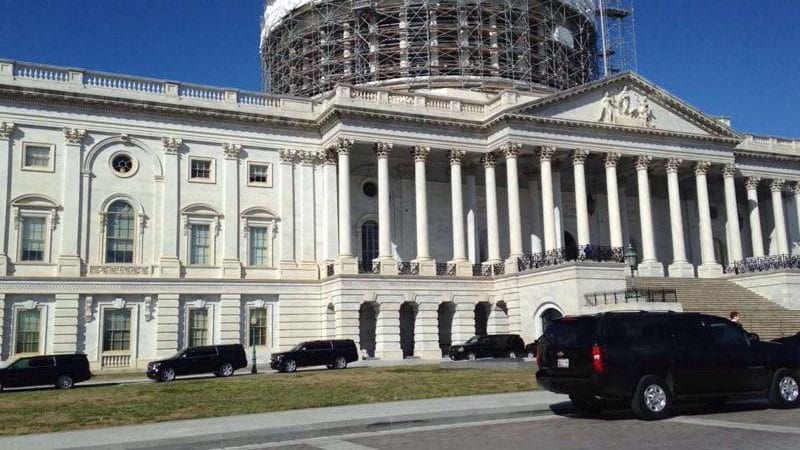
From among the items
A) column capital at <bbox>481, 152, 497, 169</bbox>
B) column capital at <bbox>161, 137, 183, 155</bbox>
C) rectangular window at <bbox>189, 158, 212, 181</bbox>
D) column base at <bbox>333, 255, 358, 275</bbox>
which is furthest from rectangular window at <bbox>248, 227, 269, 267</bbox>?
column capital at <bbox>481, 152, 497, 169</bbox>

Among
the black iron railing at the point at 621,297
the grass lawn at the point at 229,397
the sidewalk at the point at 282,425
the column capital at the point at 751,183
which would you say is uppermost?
the column capital at the point at 751,183

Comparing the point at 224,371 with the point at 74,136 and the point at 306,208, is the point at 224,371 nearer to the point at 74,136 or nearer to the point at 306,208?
the point at 306,208

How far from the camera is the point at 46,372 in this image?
30.0 metres

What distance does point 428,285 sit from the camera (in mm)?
44938

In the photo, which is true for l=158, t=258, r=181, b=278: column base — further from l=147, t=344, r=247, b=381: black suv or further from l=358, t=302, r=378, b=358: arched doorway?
l=358, t=302, r=378, b=358: arched doorway

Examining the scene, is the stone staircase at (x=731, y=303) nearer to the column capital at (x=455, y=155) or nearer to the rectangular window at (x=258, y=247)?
the column capital at (x=455, y=155)

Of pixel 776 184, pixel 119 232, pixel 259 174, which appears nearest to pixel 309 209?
pixel 259 174

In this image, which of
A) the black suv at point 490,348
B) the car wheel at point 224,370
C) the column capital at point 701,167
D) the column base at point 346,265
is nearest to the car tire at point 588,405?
the car wheel at point 224,370

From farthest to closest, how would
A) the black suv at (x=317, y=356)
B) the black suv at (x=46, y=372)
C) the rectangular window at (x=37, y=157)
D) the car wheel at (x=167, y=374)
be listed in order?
the rectangular window at (x=37, y=157) < the black suv at (x=317, y=356) < the car wheel at (x=167, y=374) < the black suv at (x=46, y=372)

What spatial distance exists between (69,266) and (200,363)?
1118cm

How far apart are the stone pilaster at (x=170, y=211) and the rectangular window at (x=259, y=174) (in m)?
4.12

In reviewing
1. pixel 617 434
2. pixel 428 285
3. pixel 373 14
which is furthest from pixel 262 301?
pixel 617 434

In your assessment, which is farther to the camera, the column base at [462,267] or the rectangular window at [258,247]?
the column base at [462,267]

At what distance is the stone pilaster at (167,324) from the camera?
41.2 metres
